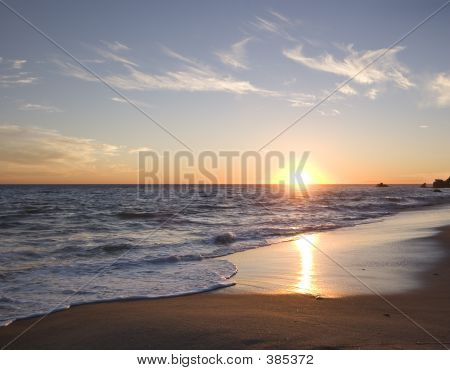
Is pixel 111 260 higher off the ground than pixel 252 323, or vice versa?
pixel 252 323

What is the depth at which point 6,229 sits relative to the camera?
16719 mm

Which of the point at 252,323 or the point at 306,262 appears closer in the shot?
the point at 252,323

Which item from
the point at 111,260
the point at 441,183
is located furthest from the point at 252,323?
the point at 441,183

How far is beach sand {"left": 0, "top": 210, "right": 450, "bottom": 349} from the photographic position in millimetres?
4332

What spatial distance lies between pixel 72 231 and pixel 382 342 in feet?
46.6

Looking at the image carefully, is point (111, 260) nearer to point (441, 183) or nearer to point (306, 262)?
point (306, 262)

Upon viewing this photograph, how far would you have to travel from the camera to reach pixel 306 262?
30.9 feet

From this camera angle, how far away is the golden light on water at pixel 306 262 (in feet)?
23.3

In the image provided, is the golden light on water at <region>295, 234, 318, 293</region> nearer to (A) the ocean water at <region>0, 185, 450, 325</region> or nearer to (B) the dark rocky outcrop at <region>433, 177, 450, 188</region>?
(A) the ocean water at <region>0, 185, 450, 325</region>

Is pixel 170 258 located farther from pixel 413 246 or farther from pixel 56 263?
pixel 413 246

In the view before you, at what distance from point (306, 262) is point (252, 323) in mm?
4727

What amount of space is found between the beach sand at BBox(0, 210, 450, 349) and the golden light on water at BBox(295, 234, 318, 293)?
40 centimetres

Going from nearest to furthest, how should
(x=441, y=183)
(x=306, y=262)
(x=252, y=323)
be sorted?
(x=252, y=323) → (x=306, y=262) → (x=441, y=183)

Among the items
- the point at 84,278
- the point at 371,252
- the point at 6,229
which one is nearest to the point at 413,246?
the point at 371,252
